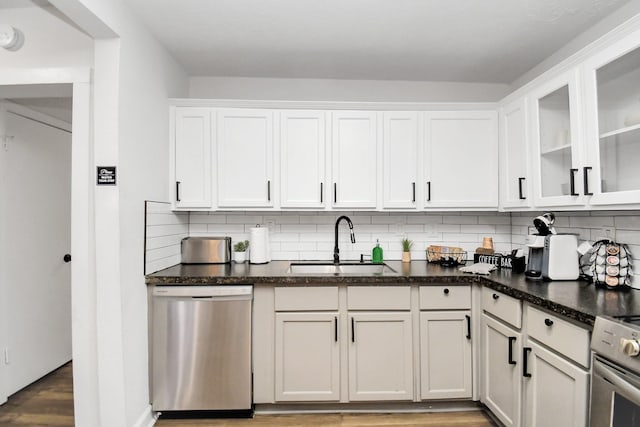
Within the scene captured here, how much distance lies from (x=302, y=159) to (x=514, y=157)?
1543mm

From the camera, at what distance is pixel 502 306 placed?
6.34 ft

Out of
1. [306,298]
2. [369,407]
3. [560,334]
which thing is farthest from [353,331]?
[560,334]

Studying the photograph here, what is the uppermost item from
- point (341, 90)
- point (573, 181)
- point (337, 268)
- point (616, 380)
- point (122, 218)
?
point (341, 90)

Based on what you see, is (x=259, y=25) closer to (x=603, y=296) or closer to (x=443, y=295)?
(x=443, y=295)

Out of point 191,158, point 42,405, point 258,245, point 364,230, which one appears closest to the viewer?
point 42,405

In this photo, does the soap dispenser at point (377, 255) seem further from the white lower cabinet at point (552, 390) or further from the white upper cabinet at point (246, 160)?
the white lower cabinet at point (552, 390)

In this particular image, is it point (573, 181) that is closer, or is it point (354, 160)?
point (573, 181)

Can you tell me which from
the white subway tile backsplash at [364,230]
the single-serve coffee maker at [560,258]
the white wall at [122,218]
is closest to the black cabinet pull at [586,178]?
the single-serve coffee maker at [560,258]

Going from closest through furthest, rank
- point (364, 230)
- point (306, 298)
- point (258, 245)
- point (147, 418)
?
point (147, 418), point (306, 298), point (258, 245), point (364, 230)

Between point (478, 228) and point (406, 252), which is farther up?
point (478, 228)

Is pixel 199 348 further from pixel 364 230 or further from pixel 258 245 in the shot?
pixel 364 230

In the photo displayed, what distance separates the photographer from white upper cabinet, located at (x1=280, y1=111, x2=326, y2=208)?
2547mm

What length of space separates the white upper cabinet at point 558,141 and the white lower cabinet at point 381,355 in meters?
1.18

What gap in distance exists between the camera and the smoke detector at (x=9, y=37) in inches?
72.5
